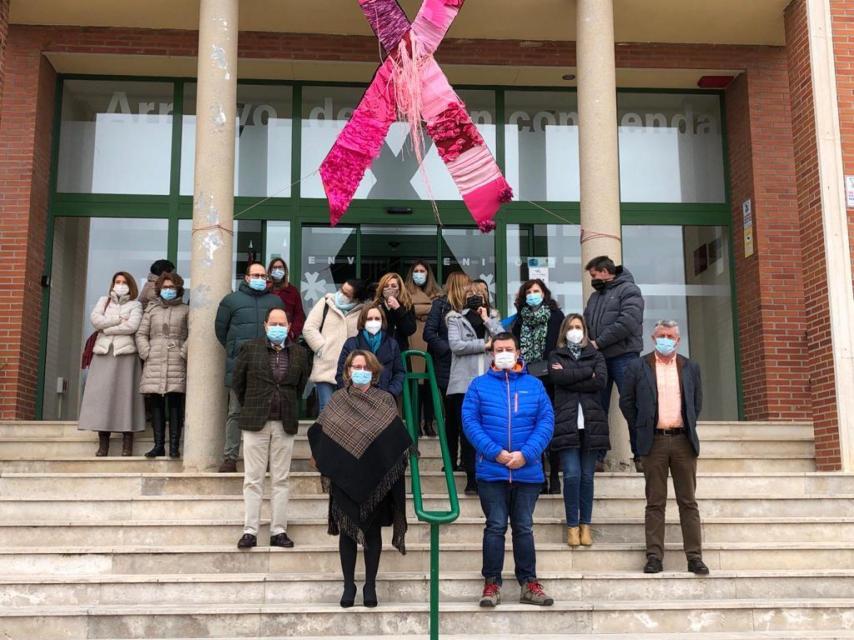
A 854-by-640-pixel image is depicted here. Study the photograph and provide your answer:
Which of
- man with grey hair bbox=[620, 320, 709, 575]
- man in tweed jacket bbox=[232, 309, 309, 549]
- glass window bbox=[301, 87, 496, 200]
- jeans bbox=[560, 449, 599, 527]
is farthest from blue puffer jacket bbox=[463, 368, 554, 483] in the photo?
glass window bbox=[301, 87, 496, 200]

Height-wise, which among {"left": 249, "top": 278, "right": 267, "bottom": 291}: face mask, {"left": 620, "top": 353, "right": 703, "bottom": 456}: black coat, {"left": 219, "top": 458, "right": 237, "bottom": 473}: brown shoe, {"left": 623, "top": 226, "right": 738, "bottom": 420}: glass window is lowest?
{"left": 219, "top": 458, "right": 237, "bottom": 473}: brown shoe

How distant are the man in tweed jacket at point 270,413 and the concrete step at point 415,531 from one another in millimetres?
242

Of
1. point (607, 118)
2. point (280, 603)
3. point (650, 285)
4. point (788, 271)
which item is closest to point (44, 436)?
point (280, 603)

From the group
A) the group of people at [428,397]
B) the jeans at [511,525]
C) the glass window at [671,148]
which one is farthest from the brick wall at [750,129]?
the jeans at [511,525]

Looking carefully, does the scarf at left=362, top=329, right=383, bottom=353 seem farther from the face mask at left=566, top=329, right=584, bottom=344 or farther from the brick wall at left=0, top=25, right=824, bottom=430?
the brick wall at left=0, top=25, right=824, bottom=430

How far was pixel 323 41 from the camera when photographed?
11.1 meters

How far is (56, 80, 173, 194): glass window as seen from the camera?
11219mm

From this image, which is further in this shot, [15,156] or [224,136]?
[15,156]

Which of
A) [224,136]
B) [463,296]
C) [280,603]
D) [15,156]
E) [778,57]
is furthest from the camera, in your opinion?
[778,57]

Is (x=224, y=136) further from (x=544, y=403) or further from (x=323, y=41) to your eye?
(x=544, y=403)

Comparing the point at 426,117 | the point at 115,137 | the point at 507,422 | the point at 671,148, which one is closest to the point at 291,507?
the point at 507,422

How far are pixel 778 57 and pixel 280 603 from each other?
28.1ft

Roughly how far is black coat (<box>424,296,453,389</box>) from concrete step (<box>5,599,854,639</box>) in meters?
2.19

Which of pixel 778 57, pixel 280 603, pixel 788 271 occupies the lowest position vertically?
pixel 280 603
